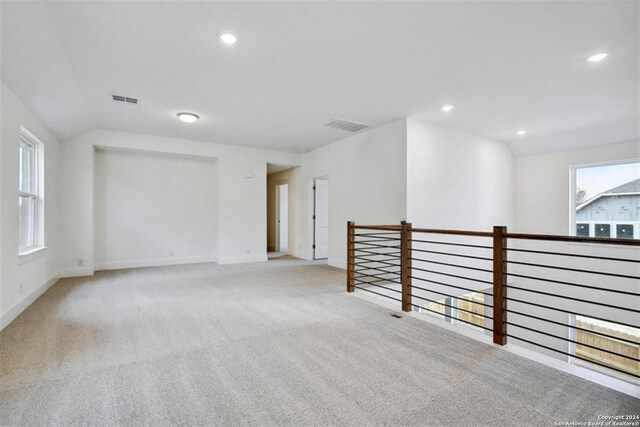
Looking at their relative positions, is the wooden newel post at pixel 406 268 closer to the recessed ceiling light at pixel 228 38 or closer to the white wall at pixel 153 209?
the recessed ceiling light at pixel 228 38

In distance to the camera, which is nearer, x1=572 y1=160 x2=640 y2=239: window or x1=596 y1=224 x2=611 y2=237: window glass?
x1=572 y1=160 x2=640 y2=239: window

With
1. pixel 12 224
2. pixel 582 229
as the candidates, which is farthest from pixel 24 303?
pixel 582 229

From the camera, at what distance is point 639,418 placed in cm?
160

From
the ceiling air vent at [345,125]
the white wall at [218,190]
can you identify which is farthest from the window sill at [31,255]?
the ceiling air vent at [345,125]

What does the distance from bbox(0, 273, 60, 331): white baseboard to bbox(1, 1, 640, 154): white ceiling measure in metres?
2.29

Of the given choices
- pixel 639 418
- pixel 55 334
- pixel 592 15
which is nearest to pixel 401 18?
pixel 592 15

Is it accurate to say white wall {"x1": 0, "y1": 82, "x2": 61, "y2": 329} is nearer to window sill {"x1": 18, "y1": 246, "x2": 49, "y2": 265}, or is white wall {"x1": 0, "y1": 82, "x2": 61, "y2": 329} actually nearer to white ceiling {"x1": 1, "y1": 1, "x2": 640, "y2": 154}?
window sill {"x1": 18, "y1": 246, "x2": 49, "y2": 265}

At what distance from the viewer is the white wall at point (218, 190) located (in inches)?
203

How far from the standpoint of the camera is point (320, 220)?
7.51 m

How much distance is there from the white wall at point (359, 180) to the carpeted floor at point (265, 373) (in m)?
2.25

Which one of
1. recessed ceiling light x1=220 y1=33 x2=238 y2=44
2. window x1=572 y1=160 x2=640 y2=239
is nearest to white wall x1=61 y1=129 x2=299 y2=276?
recessed ceiling light x1=220 y1=33 x2=238 y2=44

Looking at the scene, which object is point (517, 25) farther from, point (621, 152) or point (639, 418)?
point (621, 152)

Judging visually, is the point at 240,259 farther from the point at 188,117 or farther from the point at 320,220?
the point at 188,117

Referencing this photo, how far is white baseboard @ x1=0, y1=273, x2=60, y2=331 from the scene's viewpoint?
2.93 m
